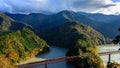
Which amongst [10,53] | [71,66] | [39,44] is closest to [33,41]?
[39,44]

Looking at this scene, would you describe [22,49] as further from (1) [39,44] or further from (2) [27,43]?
(1) [39,44]

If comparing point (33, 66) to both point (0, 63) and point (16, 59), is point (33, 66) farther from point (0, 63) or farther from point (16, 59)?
point (0, 63)

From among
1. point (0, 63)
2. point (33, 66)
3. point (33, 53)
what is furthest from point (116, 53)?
point (0, 63)

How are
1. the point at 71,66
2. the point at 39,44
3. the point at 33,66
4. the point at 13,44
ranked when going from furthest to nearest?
the point at 39,44 < the point at 13,44 < the point at 71,66 < the point at 33,66

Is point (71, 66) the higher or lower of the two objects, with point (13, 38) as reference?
lower

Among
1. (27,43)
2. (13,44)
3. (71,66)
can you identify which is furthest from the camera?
(27,43)

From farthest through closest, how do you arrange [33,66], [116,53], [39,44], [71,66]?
1. [39,44]
2. [116,53]
3. [71,66]
4. [33,66]

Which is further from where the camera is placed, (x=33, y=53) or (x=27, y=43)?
(x=27, y=43)

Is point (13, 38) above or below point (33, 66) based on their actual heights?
above

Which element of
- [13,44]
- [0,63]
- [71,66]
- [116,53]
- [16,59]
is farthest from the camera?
[116,53]
